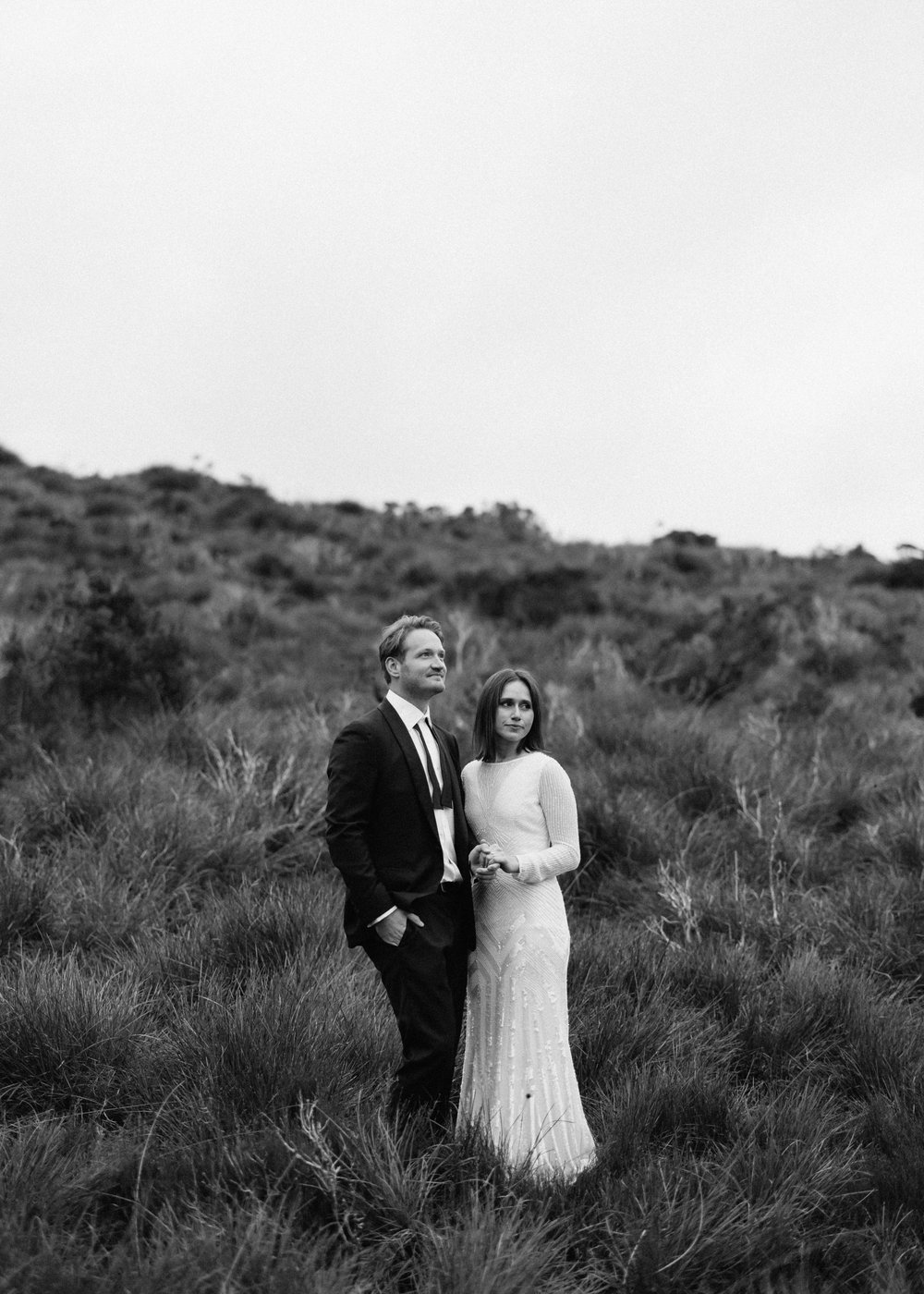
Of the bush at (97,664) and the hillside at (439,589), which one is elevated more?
the hillside at (439,589)

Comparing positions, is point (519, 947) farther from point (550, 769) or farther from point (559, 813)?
point (550, 769)

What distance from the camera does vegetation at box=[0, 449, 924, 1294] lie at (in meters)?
3.26

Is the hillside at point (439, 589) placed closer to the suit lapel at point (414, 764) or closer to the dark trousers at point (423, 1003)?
the suit lapel at point (414, 764)

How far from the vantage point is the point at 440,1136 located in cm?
389

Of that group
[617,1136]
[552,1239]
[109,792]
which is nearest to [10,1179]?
[552,1239]

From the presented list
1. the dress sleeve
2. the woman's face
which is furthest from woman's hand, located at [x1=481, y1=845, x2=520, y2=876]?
the woman's face

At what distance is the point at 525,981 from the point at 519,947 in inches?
4.7

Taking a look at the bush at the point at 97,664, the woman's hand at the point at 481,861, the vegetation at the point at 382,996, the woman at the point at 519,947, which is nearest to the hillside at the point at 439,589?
the vegetation at the point at 382,996

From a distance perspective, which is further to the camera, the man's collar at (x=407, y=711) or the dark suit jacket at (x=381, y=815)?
the man's collar at (x=407, y=711)

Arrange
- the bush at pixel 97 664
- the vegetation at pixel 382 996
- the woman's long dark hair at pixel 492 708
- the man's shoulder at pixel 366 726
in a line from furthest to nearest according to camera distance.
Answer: the bush at pixel 97 664, the woman's long dark hair at pixel 492 708, the man's shoulder at pixel 366 726, the vegetation at pixel 382 996

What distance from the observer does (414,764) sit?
388 cm

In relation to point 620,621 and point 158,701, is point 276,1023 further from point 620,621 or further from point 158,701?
point 620,621

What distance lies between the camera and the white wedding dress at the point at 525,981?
379 cm

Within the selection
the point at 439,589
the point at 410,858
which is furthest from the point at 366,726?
the point at 439,589
